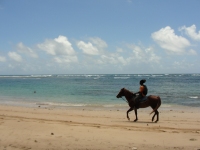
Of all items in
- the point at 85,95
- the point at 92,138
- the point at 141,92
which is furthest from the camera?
the point at 85,95

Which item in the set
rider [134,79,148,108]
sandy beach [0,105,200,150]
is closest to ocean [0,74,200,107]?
rider [134,79,148,108]

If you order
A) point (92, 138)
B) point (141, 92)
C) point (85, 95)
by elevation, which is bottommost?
point (85, 95)

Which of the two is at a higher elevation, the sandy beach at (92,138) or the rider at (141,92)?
the rider at (141,92)

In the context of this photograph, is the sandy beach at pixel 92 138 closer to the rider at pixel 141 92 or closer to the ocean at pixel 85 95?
the rider at pixel 141 92

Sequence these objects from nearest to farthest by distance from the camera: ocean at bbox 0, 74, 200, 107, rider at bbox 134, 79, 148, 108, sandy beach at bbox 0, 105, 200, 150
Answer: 1. sandy beach at bbox 0, 105, 200, 150
2. rider at bbox 134, 79, 148, 108
3. ocean at bbox 0, 74, 200, 107

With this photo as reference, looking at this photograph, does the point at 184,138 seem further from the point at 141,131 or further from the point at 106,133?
the point at 106,133

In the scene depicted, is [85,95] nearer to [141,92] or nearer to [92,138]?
[141,92]

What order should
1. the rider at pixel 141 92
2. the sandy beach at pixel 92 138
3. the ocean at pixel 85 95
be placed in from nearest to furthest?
the sandy beach at pixel 92 138
the rider at pixel 141 92
the ocean at pixel 85 95

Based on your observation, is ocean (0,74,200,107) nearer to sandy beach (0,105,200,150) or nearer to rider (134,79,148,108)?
rider (134,79,148,108)

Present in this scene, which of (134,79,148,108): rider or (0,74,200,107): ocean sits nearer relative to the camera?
(134,79,148,108): rider

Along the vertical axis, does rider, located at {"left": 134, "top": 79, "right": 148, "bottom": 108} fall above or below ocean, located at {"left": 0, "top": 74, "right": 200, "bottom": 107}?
above

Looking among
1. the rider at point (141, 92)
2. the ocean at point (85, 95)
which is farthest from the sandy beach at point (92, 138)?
the ocean at point (85, 95)

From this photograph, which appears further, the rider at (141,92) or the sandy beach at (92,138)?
the rider at (141,92)

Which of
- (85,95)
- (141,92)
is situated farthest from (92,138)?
(85,95)
